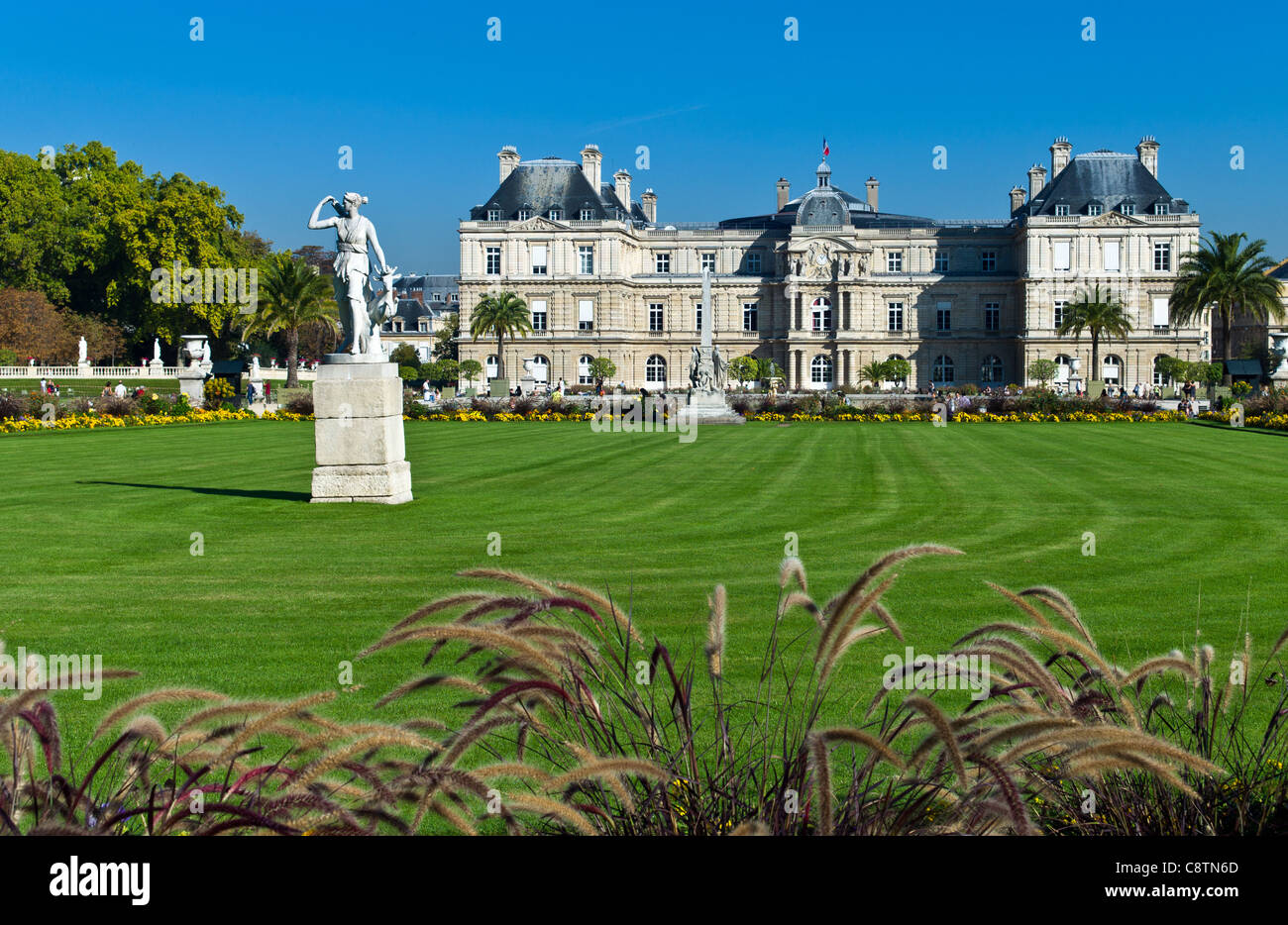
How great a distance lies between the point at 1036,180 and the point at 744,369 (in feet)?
110

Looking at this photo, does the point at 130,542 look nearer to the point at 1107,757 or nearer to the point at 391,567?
the point at 391,567

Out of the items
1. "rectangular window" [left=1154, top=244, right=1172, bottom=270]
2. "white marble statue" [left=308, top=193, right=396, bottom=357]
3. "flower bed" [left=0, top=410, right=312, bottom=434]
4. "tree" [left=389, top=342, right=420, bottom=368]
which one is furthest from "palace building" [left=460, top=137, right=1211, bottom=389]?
"white marble statue" [left=308, top=193, right=396, bottom=357]

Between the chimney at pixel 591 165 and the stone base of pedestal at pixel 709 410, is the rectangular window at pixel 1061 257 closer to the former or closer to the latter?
the chimney at pixel 591 165

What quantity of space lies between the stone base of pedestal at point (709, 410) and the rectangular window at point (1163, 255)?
56397 millimetres

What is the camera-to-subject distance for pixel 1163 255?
299 ft

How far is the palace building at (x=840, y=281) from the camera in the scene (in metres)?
91.2

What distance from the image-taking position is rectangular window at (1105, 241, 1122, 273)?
91.2m

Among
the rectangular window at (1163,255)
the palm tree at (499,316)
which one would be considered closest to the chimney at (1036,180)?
the rectangular window at (1163,255)

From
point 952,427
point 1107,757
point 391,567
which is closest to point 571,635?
point 1107,757

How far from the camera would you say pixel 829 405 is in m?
48.7

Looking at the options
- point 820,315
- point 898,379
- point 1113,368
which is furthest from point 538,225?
point 1113,368

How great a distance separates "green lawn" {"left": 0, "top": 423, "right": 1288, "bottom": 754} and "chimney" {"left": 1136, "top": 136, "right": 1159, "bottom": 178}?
76.0 metres

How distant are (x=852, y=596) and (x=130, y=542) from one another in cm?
1142

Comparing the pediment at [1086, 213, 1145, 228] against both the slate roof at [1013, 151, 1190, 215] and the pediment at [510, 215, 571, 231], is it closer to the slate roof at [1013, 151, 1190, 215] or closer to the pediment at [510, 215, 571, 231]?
the slate roof at [1013, 151, 1190, 215]
